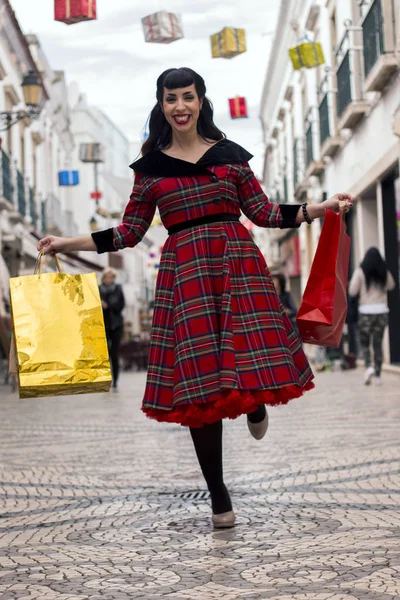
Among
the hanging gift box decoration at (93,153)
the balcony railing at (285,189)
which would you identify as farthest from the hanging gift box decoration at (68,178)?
the balcony railing at (285,189)

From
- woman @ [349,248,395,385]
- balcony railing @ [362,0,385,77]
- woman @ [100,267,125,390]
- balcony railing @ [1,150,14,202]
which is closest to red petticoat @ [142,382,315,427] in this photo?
woman @ [349,248,395,385]

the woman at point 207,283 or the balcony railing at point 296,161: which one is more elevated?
the balcony railing at point 296,161

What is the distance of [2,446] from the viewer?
21.2ft

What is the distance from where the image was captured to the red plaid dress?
3457 millimetres

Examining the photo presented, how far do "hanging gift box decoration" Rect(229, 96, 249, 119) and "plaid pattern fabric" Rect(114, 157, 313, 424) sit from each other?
14479 millimetres

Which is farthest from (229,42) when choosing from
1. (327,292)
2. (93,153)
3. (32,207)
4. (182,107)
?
(32,207)

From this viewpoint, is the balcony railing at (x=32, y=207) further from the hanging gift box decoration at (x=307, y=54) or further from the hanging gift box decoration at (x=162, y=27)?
the hanging gift box decoration at (x=162, y=27)

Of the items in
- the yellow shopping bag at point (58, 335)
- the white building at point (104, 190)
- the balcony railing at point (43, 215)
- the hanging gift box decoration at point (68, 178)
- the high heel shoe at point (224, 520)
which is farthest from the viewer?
the white building at point (104, 190)

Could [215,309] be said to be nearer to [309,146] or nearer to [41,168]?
[309,146]

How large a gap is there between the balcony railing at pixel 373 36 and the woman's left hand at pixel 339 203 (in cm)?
964

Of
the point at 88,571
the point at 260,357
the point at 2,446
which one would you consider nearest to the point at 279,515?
the point at 260,357

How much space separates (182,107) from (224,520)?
56.1 inches

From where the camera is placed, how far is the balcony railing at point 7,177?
21.6m

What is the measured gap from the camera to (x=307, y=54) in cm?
1612
